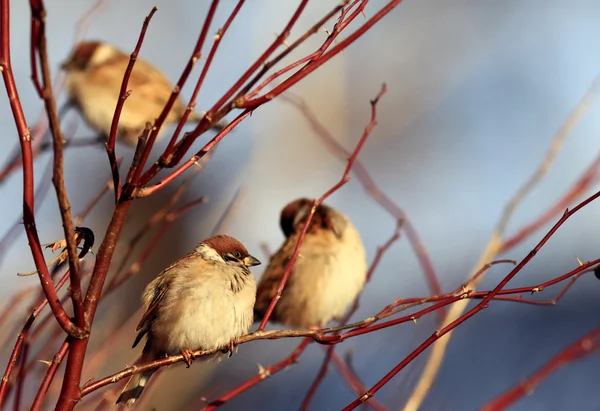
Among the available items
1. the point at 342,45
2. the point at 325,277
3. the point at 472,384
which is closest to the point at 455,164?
the point at 472,384

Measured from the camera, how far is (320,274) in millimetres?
4047

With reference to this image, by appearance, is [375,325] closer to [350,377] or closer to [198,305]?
[198,305]

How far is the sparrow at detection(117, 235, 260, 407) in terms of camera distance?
243cm

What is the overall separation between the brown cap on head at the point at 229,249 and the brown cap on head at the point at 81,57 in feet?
11.3

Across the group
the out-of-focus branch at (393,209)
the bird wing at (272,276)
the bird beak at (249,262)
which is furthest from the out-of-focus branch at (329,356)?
the bird wing at (272,276)

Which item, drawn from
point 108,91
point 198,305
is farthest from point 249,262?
point 108,91

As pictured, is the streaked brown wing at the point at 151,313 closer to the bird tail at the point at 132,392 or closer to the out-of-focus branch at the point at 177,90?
the bird tail at the point at 132,392

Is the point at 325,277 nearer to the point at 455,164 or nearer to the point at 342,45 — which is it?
the point at 342,45

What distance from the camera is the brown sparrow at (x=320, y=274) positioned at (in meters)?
4.02

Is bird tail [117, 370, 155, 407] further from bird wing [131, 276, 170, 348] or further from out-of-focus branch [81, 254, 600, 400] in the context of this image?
out-of-focus branch [81, 254, 600, 400]

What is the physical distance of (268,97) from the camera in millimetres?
1304

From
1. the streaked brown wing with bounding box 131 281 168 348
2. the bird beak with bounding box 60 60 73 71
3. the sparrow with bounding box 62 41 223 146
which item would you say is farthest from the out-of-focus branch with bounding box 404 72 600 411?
the bird beak with bounding box 60 60 73 71

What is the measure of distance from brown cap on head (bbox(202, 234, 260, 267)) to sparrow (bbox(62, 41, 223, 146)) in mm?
2723

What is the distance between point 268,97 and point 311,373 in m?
6.76
